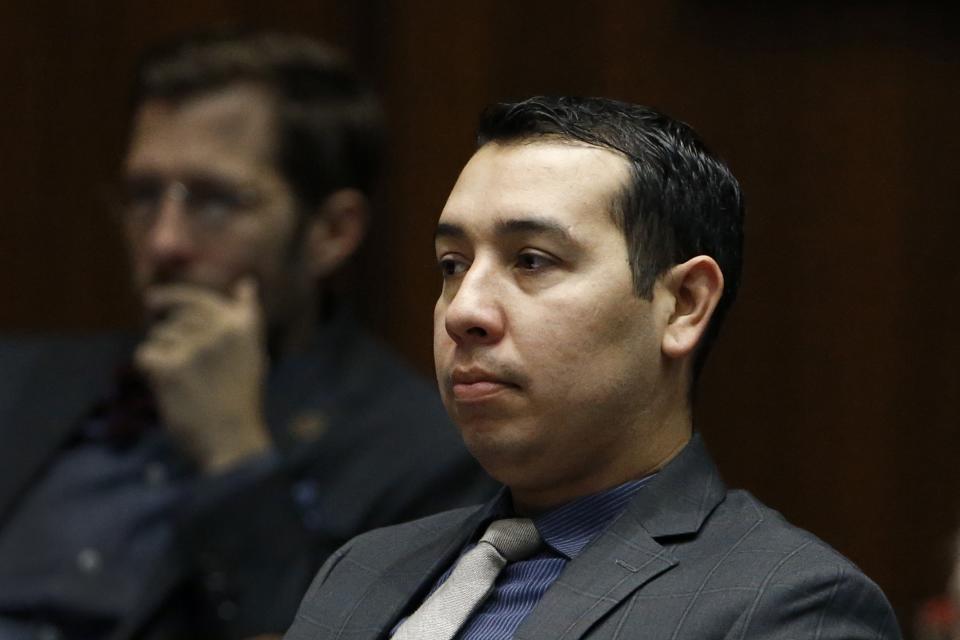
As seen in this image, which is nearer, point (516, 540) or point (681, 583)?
point (681, 583)

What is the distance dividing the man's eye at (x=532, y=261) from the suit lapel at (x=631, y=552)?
0.19 m

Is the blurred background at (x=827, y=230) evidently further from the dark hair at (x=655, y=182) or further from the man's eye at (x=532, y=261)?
the man's eye at (x=532, y=261)

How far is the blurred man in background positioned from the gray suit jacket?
2.23ft

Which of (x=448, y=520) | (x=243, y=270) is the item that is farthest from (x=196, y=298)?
(x=448, y=520)

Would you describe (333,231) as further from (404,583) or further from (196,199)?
(404,583)

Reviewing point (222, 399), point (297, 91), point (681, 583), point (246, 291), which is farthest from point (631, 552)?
point (297, 91)

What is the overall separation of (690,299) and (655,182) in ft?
0.32

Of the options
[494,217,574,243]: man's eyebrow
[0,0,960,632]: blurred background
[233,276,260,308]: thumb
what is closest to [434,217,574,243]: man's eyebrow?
[494,217,574,243]: man's eyebrow

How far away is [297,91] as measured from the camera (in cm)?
240

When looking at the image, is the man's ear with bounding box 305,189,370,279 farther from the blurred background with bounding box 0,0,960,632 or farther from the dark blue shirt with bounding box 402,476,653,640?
the dark blue shirt with bounding box 402,476,653,640

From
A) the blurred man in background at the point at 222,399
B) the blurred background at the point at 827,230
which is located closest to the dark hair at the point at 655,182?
the blurred man in background at the point at 222,399

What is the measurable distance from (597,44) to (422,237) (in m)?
0.44

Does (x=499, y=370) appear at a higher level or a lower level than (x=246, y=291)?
higher

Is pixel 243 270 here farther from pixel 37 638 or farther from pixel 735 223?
pixel 735 223
